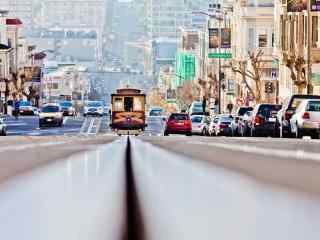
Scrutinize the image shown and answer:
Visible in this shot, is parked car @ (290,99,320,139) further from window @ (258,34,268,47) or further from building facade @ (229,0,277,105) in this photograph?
window @ (258,34,268,47)

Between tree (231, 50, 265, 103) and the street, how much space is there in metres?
67.1

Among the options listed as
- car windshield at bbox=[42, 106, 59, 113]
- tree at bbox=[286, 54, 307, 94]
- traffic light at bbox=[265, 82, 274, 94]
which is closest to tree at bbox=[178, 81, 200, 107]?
traffic light at bbox=[265, 82, 274, 94]

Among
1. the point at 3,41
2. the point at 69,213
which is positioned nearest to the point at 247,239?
the point at 69,213

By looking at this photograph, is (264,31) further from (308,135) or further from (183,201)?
(183,201)

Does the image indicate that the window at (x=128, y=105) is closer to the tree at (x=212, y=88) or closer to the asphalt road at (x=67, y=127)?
the asphalt road at (x=67, y=127)

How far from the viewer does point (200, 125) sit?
248 ft

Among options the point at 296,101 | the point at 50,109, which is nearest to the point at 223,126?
the point at 296,101

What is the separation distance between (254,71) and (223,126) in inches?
1431

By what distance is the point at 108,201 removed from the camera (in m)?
12.6

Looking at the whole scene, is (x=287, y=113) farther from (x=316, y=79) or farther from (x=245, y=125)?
(x=316, y=79)

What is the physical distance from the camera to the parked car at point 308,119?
1624 inches

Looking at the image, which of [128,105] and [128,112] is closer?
[128,112]

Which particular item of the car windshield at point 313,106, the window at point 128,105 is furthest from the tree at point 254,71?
the car windshield at point 313,106

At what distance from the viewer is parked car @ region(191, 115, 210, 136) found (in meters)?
73.9
